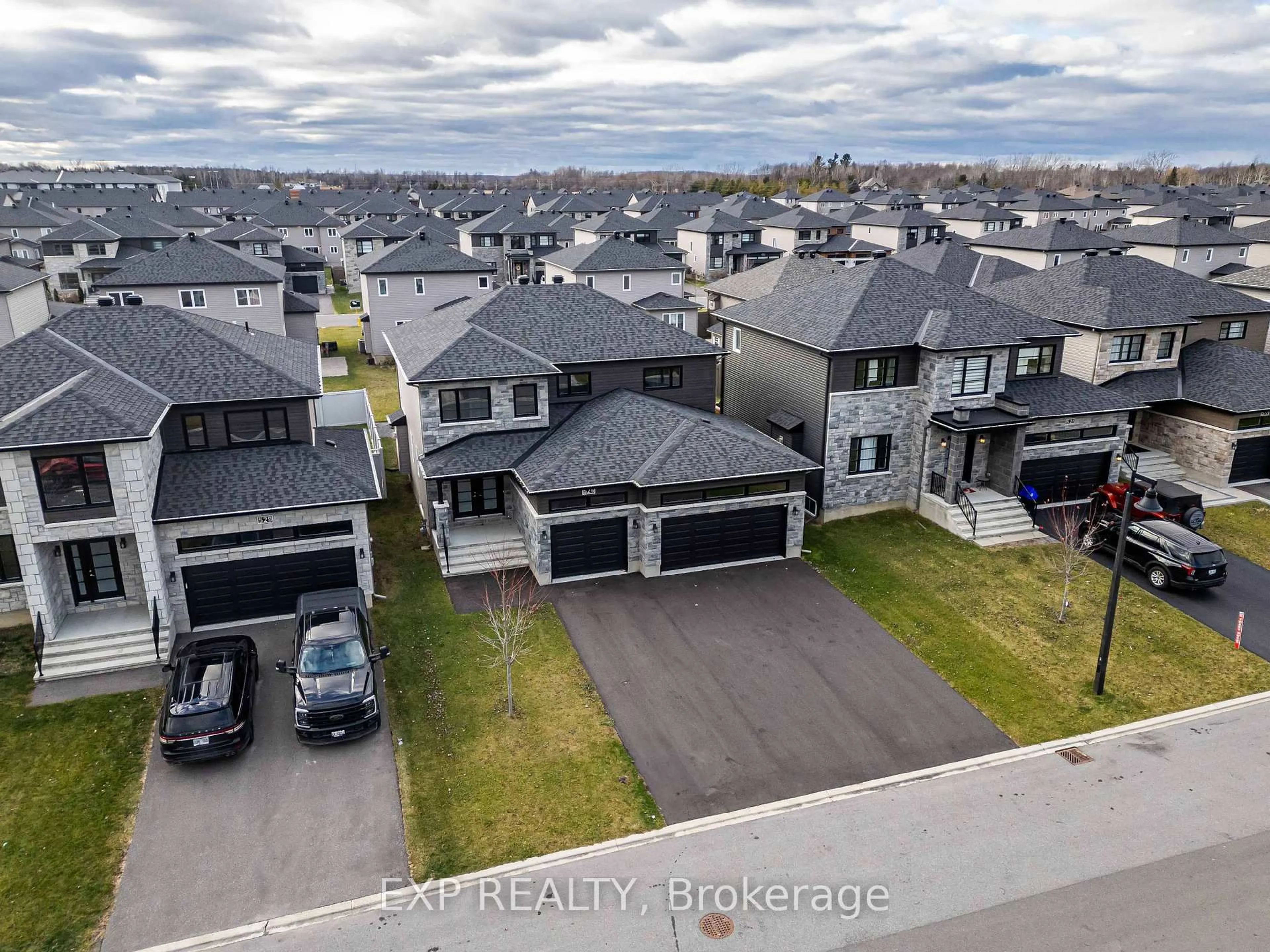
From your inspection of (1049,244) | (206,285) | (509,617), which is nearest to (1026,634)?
(509,617)

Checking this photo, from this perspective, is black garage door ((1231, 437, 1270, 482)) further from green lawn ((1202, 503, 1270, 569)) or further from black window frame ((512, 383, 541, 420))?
black window frame ((512, 383, 541, 420))

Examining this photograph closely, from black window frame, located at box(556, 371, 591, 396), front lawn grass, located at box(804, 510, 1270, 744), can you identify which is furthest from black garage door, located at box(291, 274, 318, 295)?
front lawn grass, located at box(804, 510, 1270, 744)

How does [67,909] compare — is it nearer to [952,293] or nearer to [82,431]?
[82,431]

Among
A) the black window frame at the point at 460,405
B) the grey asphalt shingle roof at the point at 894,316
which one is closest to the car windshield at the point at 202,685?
the black window frame at the point at 460,405

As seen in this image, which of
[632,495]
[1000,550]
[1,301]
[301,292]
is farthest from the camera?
[301,292]

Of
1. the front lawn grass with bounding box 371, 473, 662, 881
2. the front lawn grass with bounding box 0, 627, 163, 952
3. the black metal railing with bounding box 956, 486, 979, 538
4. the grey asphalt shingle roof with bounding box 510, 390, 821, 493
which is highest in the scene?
the grey asphalt shingle roof with bounding box 510, 390, 821, 493

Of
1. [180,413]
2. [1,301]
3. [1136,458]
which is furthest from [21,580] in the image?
Result: [1136,458]

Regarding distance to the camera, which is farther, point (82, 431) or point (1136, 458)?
point (1136, 458)
